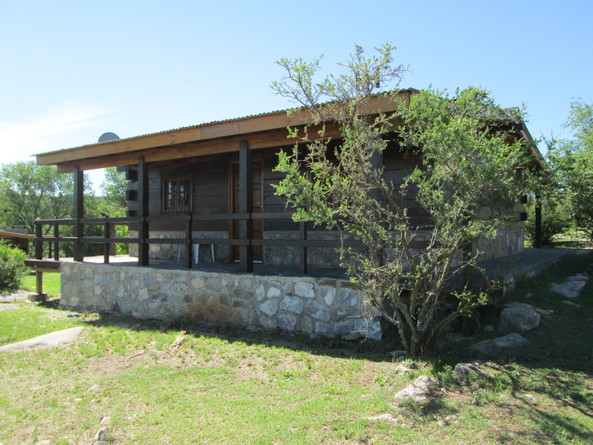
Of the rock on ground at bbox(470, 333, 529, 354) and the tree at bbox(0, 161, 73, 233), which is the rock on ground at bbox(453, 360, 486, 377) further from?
the tree at bbox(0, 161, 73, 233)

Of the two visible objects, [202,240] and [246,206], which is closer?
[246,206]

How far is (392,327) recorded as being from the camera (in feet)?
18.0

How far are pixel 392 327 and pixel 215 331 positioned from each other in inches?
104

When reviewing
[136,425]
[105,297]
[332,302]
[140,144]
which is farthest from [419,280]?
[105,297]

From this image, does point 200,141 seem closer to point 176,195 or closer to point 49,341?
point 176,195

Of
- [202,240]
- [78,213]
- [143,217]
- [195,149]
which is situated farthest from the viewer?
[78,213]

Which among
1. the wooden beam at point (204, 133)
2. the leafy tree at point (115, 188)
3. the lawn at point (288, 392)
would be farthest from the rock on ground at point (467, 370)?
the leafy tree at point (115, 188)

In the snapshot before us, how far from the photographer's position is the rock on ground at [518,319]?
16.5ft

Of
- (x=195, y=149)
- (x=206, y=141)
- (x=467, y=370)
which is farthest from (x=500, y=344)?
(x=195, y=149)

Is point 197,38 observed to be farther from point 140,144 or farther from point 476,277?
Result: point 476,277

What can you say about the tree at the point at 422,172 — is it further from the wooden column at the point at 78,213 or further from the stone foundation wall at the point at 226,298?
the wooden column at the point at 78,213

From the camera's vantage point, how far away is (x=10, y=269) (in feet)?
43.2

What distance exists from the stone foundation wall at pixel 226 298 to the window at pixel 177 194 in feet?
7.61

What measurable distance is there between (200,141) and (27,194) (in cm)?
4250
